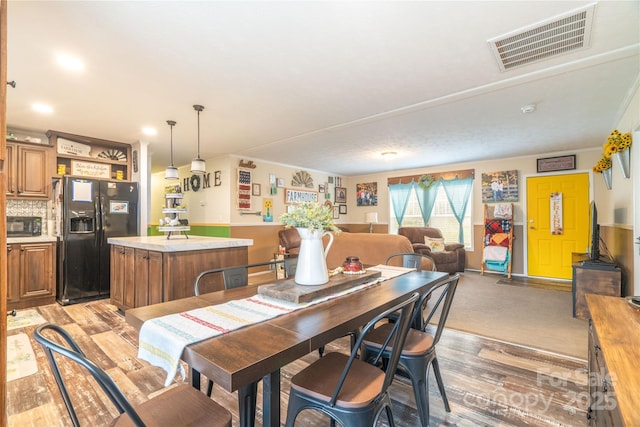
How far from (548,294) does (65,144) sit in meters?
7.41

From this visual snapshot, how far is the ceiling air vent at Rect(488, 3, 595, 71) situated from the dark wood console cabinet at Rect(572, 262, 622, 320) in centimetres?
232

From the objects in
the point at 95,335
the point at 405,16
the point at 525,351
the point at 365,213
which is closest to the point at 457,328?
the point at 525,351

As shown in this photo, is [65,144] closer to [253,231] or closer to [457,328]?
[253,231]

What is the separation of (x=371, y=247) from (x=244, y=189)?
2.96 m

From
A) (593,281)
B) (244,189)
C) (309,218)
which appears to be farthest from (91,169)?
(593,281)

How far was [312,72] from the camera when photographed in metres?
2.54

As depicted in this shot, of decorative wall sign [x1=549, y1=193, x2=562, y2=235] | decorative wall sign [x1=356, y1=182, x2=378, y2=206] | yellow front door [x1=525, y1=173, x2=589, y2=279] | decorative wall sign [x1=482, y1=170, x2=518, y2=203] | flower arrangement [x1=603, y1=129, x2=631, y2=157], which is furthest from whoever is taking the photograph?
decorative wall sign [x1=356, y1=182, x2=378, y2=206]

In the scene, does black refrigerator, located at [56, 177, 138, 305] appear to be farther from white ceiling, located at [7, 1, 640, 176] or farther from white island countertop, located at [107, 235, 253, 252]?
white island countertop, located at [107, 235, 253, 252]

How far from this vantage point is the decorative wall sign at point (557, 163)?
17.7 feet

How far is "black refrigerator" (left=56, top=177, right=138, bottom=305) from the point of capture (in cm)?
394

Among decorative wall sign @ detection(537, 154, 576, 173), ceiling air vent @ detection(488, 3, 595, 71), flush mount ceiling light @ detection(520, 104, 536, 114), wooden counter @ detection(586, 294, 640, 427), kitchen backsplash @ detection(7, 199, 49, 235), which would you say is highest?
ceiling air vent @ detection(488, 3, 595, 71)

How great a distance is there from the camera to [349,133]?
438 cm

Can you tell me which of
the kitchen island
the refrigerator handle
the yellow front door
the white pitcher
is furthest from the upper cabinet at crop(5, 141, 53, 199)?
the yellow front door

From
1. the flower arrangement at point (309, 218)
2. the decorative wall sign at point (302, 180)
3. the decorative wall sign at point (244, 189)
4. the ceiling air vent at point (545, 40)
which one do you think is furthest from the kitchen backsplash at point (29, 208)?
the ceiling air vent at point (545, 40)
